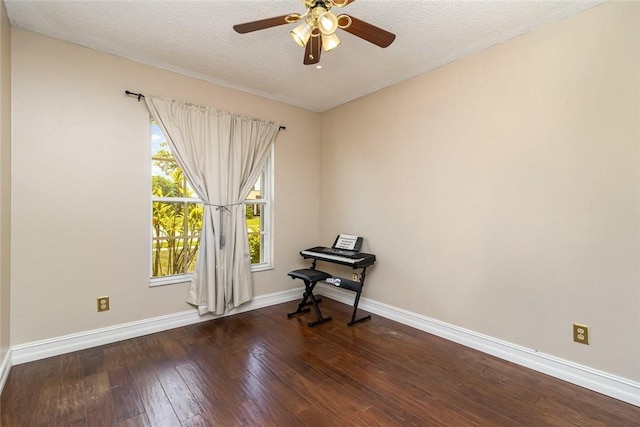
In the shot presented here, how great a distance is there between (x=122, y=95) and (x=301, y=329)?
285cm

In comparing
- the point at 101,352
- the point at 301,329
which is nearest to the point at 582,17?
the point at 301,329

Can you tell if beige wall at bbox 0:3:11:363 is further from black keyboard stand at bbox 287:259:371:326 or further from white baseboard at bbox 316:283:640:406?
white baseboard at bbox 316:283:640:406

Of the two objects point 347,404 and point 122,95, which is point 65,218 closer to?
point 122,95

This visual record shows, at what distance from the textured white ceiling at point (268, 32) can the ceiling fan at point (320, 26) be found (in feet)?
1.09

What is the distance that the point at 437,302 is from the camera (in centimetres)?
293

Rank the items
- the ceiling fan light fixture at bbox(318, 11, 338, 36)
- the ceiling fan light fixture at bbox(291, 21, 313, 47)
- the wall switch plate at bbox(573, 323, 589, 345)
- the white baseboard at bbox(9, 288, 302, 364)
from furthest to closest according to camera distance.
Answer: the white baseboard at bbox(9, 288, 302, 364) < the wall switch plate at bbox(573, 323, 589, 345) < the ceiling fan light fixture at bbox(291, 21, 313, 47) < the ceiling fan light fixture at bbox(318, 11, 338, 36)

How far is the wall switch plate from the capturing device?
2.08 metres

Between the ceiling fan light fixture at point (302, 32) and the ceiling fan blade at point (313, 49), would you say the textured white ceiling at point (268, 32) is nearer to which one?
the ceiling fan blade at point (313, 49)

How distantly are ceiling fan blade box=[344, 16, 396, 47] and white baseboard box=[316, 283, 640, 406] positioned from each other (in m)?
2.52


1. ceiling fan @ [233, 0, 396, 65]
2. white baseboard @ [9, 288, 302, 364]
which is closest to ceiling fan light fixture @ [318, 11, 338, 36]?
ceiling fan @ [233, 0, 396, 65]

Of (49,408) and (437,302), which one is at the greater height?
(437,302)

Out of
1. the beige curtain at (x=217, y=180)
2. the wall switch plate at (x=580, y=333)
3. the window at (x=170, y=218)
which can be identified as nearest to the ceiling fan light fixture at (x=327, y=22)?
the beige curtain at (x=217, y=180)

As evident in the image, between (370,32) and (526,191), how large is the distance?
5.63 ft

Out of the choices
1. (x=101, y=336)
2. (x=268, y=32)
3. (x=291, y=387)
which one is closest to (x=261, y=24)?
(x=268, y=32)
